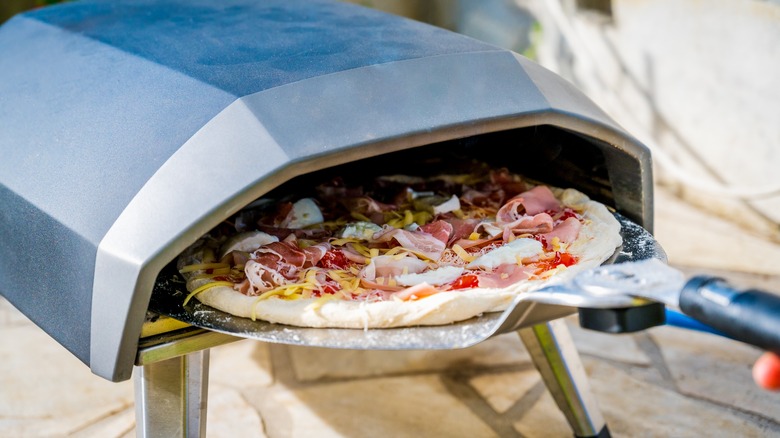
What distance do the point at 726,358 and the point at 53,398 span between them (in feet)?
6.40

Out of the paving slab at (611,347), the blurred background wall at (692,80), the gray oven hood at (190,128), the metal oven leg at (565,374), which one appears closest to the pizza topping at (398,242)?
the gray oven hood at (190,128)

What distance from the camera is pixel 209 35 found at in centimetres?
191

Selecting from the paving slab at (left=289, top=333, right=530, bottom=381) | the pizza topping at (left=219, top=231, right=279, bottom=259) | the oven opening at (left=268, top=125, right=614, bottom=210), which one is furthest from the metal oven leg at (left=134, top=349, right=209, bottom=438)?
the paving slab at (left=289, top=333, right=530, bottom=381)

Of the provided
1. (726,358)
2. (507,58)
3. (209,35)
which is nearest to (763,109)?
(726,358)

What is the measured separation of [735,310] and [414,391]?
146 centimetres

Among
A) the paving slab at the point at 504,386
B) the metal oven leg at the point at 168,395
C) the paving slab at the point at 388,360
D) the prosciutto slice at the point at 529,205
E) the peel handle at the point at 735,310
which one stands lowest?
the paving slab at the point at 388,360

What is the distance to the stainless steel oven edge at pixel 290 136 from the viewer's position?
136 cm

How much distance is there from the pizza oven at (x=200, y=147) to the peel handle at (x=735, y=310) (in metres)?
0.09

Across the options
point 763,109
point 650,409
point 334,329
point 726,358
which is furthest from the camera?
point 763,109

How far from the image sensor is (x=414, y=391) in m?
2.46

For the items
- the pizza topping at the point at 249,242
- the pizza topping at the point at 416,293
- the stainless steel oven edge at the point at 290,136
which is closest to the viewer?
the stainless steel oven edge at the point at 290,136

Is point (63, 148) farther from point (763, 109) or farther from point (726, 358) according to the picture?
point (763, 109)

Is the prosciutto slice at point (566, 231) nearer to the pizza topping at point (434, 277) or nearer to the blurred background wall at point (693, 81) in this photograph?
the pizza topping at point (434, 277)

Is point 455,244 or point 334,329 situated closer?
point 334,329
